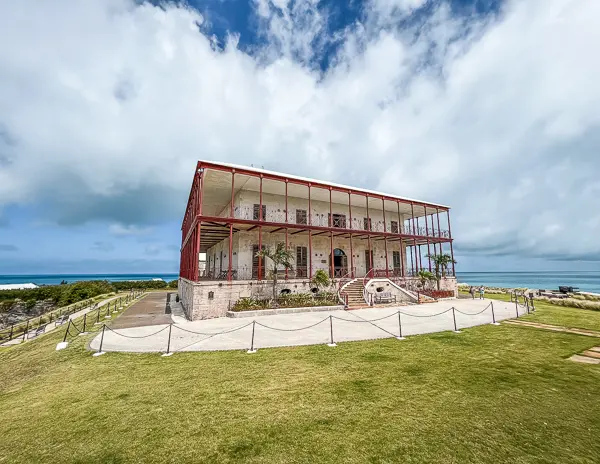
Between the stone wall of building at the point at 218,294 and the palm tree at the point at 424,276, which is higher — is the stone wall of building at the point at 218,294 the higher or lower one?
the lower one

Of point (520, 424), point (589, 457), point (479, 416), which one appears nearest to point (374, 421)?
point (479, 416)

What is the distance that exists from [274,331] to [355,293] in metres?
8.23

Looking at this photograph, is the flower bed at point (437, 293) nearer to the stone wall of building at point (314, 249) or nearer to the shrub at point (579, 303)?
the stone wall of building at point (314, 249)

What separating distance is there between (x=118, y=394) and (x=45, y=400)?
1.36 meters

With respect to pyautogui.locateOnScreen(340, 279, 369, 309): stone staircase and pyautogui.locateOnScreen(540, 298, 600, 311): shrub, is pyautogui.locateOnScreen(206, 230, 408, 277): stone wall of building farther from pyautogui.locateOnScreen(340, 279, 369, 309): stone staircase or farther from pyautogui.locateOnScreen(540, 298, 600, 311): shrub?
pyautogui.locateOnScreen(540, 298, 600, 311): shrub

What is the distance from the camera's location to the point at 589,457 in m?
3.12

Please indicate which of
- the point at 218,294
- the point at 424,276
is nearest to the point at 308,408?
the point at 218,294

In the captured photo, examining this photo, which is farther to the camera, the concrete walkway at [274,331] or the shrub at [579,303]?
the shrub at [579,303]

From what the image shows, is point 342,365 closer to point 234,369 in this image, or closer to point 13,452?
point 234,369

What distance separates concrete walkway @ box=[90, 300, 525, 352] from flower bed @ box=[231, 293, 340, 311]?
948mm

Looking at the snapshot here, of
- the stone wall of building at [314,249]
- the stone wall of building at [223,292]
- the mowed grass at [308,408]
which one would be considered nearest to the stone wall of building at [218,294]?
the stone wall of building at [223,292]

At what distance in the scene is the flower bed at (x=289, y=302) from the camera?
13492mm

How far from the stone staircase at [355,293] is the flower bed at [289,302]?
2.82 ft

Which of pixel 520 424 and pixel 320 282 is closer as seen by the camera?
pixel 520 424
